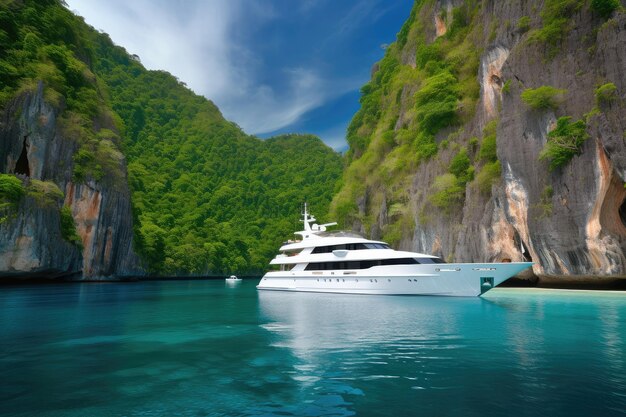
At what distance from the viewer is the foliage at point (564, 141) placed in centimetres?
2238

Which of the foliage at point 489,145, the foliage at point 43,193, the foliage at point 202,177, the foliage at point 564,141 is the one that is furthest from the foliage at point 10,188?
the foliage at point 564,141

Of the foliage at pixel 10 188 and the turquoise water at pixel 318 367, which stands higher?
the foliage at pixel 10 188

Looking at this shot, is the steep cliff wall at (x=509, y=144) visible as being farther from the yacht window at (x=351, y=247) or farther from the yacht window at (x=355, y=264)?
the yacht window at (x=351, y=247)

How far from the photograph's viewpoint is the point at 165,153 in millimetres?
96938

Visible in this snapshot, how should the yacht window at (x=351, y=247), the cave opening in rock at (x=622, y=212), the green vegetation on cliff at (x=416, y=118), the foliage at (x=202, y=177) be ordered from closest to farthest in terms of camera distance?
the cave opening in rock at (x=622, y=212)
the yacht window at (x=351, y=247)
the green vegetation on cliff at (x=416, y=118)
the foliage at (x=202, y=177)

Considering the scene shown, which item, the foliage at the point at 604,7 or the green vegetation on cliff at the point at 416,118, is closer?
the foliage at the point at 604,7

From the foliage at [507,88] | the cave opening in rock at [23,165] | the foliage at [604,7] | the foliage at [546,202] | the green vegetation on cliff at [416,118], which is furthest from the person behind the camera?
the cave opening in rock at [23,165]

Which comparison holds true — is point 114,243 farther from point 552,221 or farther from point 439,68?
point 552,221

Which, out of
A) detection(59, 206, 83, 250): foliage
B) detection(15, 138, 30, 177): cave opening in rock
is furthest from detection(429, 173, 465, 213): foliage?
detection(15, 138, 30, 177): cave opening in rock

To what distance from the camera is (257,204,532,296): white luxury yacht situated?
20.2 meters

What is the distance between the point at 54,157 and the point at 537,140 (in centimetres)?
4175

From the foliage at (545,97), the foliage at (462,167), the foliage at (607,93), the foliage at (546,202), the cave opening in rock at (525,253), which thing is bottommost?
the cave opening in rock at (525,253)

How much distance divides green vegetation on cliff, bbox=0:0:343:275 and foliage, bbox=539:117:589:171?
4061 centimetres

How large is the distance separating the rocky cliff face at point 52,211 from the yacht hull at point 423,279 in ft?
79.6
